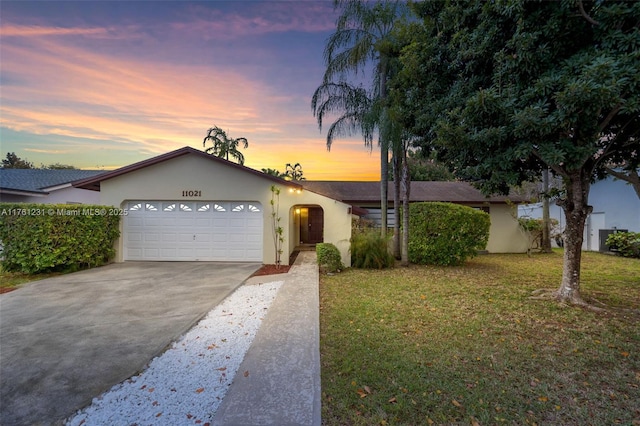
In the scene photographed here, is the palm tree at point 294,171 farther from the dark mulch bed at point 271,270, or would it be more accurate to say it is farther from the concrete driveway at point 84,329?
the concrete driveway at point 84,329

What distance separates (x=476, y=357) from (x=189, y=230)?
10.2 metres

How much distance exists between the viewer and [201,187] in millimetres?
10570

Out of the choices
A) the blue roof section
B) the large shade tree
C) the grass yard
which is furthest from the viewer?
the blue roof section

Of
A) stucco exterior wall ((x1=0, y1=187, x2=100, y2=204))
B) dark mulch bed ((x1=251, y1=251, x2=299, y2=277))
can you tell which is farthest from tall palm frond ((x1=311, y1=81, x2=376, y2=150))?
stucco exterior wall ((x1=0, y1=187, x2=100, y2=204))

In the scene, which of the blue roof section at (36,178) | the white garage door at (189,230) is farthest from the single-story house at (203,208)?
the blue roof section at (36,178)

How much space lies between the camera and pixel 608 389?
9.97 feet

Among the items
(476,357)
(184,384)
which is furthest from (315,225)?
(184,384)

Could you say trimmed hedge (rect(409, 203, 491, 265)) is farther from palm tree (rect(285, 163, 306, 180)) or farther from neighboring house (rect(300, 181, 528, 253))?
palm tree (rect(285, 163, 306, 180))

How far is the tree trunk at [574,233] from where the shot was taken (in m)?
5.90

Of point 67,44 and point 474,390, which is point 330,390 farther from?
point 67,44

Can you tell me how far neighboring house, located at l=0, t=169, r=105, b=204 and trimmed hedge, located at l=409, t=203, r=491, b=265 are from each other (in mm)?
15177

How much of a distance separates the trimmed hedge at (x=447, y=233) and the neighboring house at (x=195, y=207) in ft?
12.8

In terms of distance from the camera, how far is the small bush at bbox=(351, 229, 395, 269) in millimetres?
9844

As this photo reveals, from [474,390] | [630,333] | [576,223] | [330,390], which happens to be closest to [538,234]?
[576,223]
